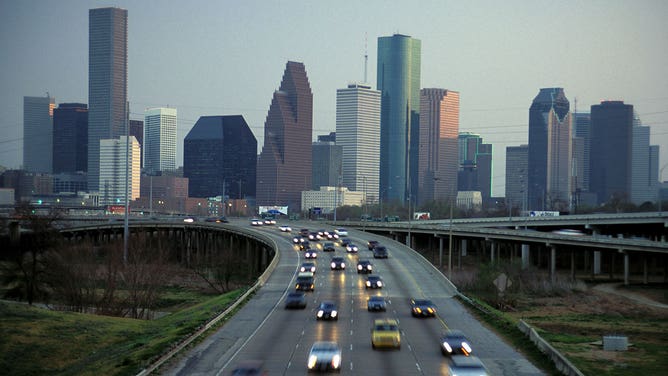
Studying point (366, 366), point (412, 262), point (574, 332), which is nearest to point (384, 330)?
point (366, 366)

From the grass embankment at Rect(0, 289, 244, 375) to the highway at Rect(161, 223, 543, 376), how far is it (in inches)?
103

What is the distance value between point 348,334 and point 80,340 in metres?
18.9

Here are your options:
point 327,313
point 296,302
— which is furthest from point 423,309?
point 296,302

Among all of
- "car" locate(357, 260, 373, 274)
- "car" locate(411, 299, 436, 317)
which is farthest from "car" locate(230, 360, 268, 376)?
"car" locate(357, 260, 373, 274)

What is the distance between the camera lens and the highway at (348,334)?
43.0 m

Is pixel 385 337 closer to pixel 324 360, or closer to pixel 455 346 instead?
pixel 455 346

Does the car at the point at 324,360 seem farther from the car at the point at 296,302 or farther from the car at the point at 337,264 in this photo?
the car at the point at 337,264

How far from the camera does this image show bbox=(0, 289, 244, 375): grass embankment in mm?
48000

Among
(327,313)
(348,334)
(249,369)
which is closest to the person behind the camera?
(249,369)

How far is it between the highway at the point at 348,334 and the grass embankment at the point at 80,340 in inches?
103

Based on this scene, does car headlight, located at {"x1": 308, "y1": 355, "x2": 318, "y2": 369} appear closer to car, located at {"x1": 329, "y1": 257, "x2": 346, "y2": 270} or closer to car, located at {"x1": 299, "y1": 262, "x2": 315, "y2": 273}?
car, located at {"x1": 299, "y1": 262, "x2": 315, "y2": 273}

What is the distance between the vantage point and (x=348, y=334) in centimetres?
5300

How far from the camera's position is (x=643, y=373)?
41.6 metres

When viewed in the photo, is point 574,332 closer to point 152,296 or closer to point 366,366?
point 366,366
